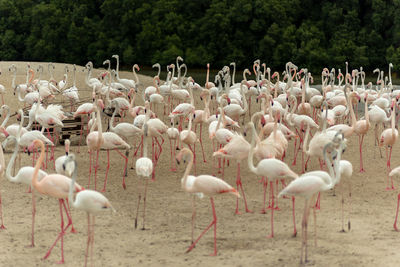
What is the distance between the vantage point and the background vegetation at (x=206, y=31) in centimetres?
2228

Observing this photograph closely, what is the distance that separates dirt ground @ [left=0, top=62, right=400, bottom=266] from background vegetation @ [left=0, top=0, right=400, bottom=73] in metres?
14.4

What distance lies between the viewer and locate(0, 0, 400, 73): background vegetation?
22.3 m

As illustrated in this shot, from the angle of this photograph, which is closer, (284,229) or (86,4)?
(284,229)

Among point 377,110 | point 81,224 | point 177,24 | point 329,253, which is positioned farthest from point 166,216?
point 177,24

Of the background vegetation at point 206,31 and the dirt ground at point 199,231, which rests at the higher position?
the background vegetation at point 206,31

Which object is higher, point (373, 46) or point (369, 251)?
point (373, 46)

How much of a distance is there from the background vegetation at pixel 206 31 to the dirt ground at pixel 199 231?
1435 cm

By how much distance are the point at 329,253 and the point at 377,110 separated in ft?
14.6

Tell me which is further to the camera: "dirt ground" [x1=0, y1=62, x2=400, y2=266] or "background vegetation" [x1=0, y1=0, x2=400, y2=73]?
"background vegetation" [x1=0, y1=0, x2=400, y2=73]

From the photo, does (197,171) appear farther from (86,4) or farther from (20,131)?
(86,4)

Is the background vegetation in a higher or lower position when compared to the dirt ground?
higher

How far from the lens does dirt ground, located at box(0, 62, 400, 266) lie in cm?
554

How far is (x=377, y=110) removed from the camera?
9.55 metres

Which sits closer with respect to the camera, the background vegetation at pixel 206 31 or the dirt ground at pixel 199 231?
the dirt ground at pixel 199 231
